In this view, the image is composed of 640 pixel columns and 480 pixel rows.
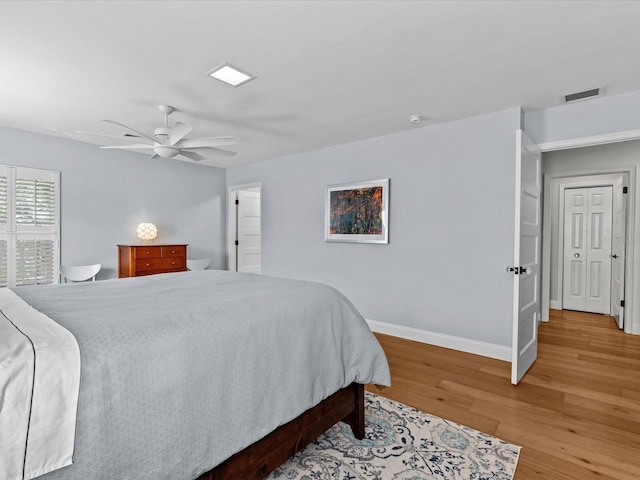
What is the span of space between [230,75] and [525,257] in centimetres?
282

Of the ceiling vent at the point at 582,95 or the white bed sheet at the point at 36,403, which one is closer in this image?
the white bed sheet at the point at 36,403

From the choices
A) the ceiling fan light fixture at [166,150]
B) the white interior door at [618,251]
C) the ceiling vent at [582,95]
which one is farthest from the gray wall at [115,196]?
the white interior door at [618,251]

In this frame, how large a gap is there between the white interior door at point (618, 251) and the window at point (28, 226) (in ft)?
23.3

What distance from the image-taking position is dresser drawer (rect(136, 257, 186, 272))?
450cm

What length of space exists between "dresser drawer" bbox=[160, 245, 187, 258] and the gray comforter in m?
2.89

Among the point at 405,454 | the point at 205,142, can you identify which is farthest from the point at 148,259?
the point at 405,454

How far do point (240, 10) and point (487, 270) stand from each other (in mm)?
3034

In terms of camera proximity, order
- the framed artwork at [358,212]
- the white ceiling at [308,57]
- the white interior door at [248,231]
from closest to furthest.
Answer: the white ceiling at [308,57]
the framed artwork at [358,212]
the white interior door at [248,231]

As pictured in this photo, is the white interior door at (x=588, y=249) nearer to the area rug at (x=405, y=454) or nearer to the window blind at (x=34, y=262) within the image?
the area rug at (x=405, y=454)

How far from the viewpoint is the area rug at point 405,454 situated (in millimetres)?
1714

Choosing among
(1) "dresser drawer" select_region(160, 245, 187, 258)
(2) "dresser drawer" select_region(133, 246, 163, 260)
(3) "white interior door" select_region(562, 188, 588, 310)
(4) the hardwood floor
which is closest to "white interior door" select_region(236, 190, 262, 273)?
(1) "dresser drawer" select_region(160, 245, 187, 258)

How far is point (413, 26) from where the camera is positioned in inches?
77.2

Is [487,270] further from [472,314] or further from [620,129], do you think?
[620,129]

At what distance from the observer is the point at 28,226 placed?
399 centimetres
